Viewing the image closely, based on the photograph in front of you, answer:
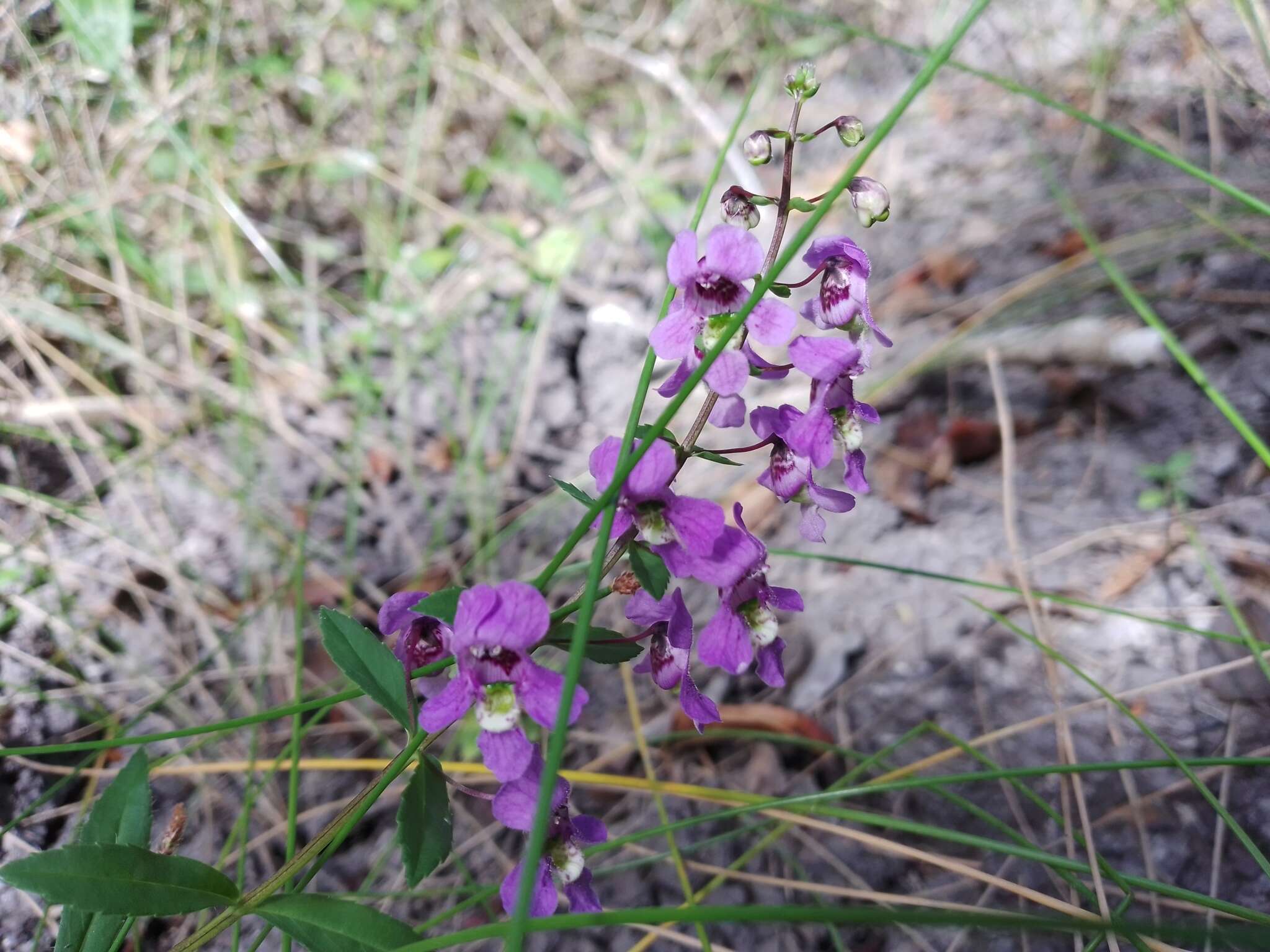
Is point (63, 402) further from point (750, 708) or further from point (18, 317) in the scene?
point (750, 708)

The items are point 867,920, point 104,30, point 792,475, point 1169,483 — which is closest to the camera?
point 867,920

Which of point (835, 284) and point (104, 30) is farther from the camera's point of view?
point (104, 30)

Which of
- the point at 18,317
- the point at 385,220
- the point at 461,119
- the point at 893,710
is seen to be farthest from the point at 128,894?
the point at 461,119

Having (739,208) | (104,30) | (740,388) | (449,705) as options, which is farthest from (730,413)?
(104,30)

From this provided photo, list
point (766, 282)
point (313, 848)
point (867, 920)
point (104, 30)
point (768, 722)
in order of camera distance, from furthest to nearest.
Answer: point (104, 30)
point (768, 722)
point (313, 848)
point (766, 282)
point (867, 920)

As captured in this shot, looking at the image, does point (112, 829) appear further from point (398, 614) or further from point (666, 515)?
point (666, 515)

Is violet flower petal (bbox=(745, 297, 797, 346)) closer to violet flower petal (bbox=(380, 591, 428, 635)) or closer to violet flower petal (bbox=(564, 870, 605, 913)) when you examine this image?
violet flower petal (bbox=(380, 591, 428, 635))

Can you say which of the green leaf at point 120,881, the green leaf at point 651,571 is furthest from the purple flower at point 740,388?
the green leaf at point 120,881
